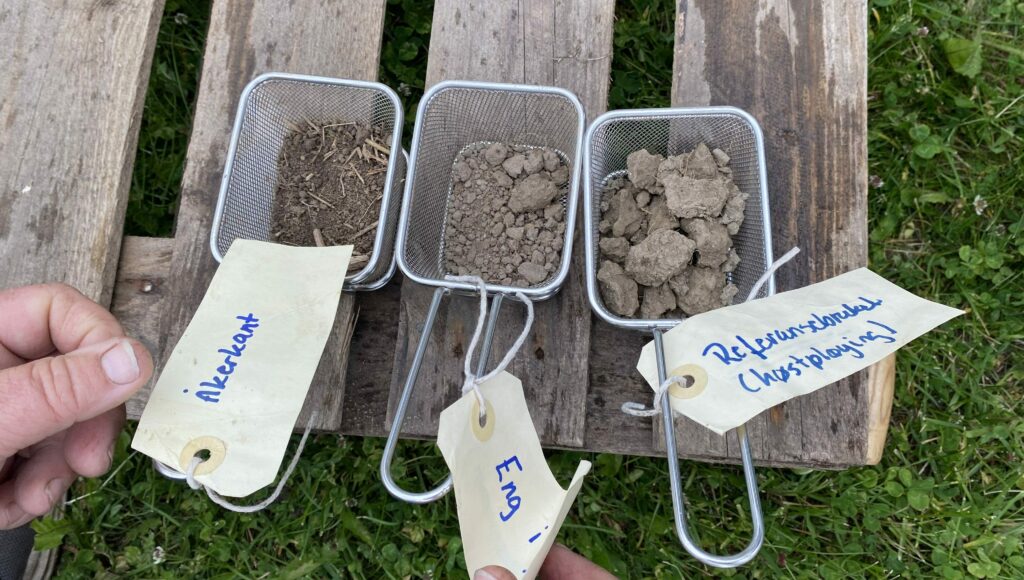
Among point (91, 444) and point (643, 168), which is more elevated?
point (643, 168)

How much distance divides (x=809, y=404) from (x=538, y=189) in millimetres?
627

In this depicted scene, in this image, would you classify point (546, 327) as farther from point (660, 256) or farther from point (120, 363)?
point (120, 363)

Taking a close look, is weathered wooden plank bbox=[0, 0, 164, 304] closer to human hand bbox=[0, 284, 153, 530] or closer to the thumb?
human hand bbox=[0, 284, 153, 530]

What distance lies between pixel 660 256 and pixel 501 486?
50 cm

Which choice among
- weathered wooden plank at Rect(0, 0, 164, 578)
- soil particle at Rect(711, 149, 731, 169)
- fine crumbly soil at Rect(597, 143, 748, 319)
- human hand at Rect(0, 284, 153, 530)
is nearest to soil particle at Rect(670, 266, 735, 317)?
fine crumbly soil at Rect(597, 143, 748, 319)

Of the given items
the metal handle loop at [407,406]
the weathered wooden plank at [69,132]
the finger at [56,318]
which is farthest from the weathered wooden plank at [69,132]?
the metal handle loop at [407,406]

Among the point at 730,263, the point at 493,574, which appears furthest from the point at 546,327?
the point at 493,574

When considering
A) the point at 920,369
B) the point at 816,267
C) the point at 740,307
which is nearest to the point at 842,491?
the point at 920,369

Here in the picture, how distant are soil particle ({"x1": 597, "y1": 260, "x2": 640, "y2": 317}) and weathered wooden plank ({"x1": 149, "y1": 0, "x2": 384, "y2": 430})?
62cm

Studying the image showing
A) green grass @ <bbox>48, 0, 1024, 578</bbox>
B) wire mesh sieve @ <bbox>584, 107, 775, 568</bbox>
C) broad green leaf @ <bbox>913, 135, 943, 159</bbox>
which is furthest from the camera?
broad green leaf @ <bbox>913, 135, 943, 159</bbox>

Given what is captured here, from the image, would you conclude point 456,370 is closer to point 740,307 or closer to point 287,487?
point 740,307

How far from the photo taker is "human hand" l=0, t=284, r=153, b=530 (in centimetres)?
90

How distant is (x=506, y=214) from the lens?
1.35 metres

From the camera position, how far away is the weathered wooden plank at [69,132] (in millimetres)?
1312
